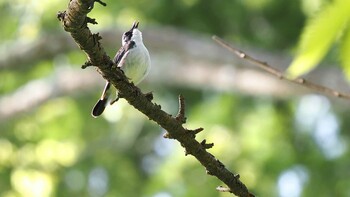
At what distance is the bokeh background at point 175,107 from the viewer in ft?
22.8

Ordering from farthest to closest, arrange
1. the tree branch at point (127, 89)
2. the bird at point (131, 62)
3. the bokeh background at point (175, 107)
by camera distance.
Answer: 1. the bokeh background at point (175, 107)
2. the bird at point (131, 62)
3. the tree branch at point (127, 89)

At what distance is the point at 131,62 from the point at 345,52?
54 centimetres

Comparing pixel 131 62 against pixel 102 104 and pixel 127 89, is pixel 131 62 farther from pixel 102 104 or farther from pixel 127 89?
pixel 127 89

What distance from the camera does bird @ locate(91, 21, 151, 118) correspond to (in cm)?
176

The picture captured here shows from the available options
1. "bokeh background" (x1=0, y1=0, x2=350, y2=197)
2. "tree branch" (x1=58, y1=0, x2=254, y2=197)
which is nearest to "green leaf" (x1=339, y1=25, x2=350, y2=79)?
"tree branch" (x1=58, y1=0, x2=254, y2=197)

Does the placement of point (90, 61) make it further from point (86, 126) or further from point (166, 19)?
point (86, 126)

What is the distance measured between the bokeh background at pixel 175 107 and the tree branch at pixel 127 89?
14.6 ft

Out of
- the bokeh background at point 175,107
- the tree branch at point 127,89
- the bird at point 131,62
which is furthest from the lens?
the bokeh background at point 175,107

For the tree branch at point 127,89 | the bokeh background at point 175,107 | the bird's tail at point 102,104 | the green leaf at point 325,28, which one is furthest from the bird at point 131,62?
the bokeh background at point 175,107

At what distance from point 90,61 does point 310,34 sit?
38 centimetres

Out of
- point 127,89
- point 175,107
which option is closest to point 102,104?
point 127,89

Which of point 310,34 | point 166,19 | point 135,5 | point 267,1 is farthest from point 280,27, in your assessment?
point 310,34

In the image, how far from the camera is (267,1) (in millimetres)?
7543

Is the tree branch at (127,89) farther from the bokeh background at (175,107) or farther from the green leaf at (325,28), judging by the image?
the bokeh background at (175,107)
